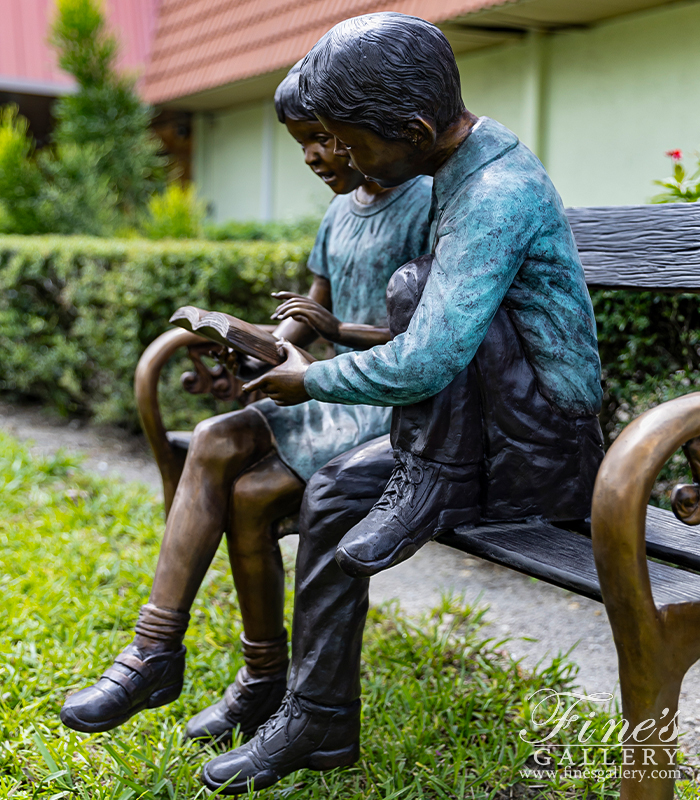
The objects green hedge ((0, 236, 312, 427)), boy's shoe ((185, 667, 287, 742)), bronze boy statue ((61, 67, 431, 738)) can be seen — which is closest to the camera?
bronze boy statue ((61, 67, 431, 738))

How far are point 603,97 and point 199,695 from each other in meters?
4.45

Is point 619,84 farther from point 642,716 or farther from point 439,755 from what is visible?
point 642,716

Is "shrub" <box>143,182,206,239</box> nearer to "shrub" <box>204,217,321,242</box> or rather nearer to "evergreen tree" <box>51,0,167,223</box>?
"shrub" <box>204,217,321,242</box>

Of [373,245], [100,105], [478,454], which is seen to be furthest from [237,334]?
[100,105]

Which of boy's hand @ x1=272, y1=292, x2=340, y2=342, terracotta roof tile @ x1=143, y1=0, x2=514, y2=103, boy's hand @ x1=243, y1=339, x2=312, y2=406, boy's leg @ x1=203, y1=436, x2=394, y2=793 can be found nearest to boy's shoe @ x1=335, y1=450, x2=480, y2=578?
boy's leg @ x1=203, y1=436, x2=394, y2=793

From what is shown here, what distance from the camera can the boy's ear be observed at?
1626 millimetres

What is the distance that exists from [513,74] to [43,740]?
5.18 metres

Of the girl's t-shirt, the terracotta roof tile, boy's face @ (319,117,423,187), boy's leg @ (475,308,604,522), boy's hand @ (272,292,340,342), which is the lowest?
boy's leg @ (475,308,604,522)

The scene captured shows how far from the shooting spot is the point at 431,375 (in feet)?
5.21

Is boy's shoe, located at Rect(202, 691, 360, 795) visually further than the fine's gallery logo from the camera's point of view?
No

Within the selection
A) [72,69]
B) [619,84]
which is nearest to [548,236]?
[619,84]

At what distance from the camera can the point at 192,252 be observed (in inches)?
188

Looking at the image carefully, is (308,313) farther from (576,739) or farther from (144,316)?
(144,316)

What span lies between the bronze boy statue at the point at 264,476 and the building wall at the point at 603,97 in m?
3.35
